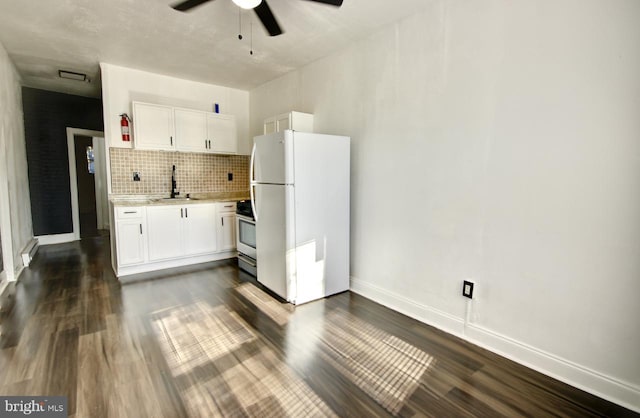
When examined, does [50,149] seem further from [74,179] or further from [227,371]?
[227,371]

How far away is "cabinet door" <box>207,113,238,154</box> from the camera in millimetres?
4688

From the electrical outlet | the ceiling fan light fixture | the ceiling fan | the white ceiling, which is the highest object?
the white ceiling

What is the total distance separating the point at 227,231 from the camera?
4.56 metres

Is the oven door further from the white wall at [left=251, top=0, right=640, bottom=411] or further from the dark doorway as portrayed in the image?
the dark doorway

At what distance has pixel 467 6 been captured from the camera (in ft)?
7.49

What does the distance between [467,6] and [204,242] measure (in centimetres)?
397

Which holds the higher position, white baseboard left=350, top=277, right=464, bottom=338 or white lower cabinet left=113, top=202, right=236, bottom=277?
white lower cabinet left=113, top=202, right=236, bottom=277

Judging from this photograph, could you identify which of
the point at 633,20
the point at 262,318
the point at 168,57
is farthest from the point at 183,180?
the point at 633,20

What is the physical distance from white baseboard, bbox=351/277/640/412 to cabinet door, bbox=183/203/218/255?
8.66 feet

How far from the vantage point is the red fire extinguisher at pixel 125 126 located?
413 centimetres

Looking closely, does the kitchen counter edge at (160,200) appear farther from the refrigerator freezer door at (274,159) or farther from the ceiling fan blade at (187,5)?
the ceiling fan blade at (187,5)

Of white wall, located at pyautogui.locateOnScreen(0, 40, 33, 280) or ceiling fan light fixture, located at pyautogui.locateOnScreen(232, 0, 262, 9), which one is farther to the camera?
white wall, located at pyautogui.locateOnScreen(0, 40, 33, 280)

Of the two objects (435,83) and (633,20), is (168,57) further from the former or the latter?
(633,20)
